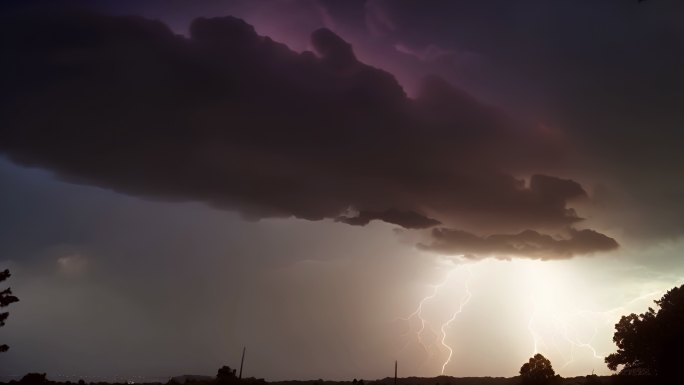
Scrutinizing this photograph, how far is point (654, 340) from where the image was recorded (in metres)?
69.2

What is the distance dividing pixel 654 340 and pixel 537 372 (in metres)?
19.5

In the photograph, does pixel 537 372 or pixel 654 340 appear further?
pixel 537 372

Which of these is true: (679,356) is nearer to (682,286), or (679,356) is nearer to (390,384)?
(682,286)

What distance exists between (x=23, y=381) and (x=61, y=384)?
473cm

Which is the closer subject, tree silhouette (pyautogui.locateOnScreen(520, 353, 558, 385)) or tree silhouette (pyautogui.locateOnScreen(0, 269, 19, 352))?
tree silhouette (pyautogui.locateOnScreen(0, 269, 19, 352))

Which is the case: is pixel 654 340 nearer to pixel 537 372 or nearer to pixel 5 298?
pixel 537 372

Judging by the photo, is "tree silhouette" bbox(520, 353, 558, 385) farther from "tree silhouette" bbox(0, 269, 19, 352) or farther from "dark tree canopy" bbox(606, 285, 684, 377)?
"tree silhouette" bbox(0, 269, 19, 352)

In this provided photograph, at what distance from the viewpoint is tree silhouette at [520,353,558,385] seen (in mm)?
81000

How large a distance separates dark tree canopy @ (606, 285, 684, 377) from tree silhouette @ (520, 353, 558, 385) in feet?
35.3

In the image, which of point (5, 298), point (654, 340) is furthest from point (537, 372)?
point (5, 298)

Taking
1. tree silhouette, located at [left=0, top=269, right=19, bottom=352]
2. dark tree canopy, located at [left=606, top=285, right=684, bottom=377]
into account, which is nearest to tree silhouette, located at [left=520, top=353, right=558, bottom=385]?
dark tree canopy, located at [left=606, top=285, right=684, bottom=377]

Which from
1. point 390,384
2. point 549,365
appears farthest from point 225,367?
point 549,365

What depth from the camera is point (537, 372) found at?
82000 mm

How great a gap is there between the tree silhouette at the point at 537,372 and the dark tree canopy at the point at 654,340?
35.3ft
